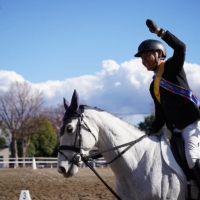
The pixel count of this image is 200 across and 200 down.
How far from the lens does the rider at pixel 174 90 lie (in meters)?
5.10

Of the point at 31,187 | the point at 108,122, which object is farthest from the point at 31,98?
the point at 108,122

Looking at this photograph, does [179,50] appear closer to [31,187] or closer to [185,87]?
[185,87]

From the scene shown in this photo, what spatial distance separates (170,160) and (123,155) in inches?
24.2

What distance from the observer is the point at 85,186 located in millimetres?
17359

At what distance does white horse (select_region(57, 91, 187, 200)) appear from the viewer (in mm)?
5039

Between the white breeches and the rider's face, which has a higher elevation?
the rider's face

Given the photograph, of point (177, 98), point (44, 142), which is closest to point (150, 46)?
point (177, 98)

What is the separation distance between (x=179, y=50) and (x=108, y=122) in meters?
1.33

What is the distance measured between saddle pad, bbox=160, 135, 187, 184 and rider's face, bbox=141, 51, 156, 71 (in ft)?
3.47

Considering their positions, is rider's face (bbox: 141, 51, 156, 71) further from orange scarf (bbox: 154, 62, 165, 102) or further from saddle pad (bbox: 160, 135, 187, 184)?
saddle pad (bbox: 160, 135, 187, 184)

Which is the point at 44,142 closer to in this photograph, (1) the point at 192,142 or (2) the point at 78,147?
(2) the point at 78,147

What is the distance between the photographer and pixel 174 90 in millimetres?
5309

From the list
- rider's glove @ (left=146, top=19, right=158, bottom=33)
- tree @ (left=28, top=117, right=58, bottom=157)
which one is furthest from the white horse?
tree @ (left=28, top=117, right=58, bottom=157)

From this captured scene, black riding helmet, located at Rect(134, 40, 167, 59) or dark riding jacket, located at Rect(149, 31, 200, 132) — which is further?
black riding helmet, located at Rect(134, 40, 167, 59)
